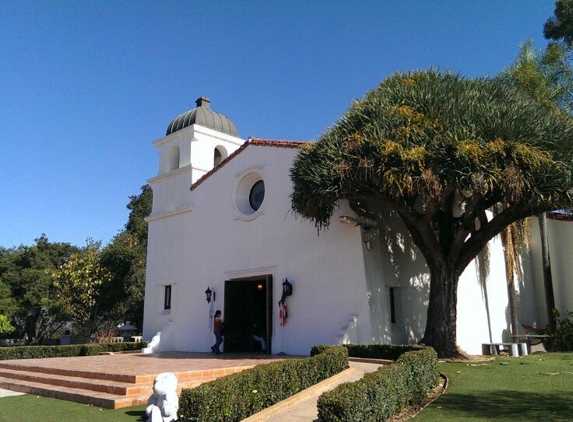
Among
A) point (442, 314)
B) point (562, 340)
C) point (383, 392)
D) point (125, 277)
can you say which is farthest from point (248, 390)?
point (125, 277)

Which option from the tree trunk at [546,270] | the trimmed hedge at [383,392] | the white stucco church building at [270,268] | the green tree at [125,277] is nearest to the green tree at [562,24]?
the tree trunk at [546,270]

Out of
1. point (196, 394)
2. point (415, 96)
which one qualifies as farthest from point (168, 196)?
point (196, 394)

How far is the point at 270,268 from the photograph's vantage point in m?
18.0

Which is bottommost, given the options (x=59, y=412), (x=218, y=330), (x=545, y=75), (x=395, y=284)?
(x=59, y=412)

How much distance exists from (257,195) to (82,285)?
61.8 ft

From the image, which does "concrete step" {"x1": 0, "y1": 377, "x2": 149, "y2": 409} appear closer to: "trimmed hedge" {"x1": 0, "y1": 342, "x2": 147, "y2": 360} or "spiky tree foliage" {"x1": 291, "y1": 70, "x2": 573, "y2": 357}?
"spiky tree foliage" {"x1": 291, "y1": 70, "x2": 573, "y2": 357}

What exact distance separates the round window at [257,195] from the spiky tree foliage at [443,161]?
16.3 ft

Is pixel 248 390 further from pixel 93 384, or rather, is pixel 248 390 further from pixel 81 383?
pixel 81 383

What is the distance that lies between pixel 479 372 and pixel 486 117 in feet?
20.7

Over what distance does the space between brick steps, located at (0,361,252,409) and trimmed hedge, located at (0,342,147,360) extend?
7.94 meters

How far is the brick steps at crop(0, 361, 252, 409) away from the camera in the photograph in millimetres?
9734

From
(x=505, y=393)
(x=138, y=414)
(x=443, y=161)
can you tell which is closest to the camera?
(x=138, y=414)

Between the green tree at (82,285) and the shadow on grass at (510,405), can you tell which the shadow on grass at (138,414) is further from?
the green tree at (82,285)

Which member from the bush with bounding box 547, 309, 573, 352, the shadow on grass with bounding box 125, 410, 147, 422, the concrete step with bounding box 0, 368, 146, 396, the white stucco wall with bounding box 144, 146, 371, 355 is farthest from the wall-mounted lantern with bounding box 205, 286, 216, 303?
the bush with bounding box 547, 309, 573, 352
